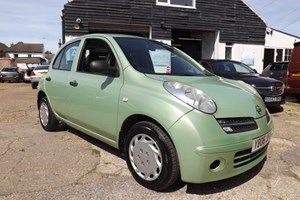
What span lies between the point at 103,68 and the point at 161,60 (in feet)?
2.79

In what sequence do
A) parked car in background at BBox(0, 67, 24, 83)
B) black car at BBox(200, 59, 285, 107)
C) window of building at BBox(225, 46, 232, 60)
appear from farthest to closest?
parked car in background at BBox(0, 67, 24, 83), window of building at BBox(225, 46, 232, 60), black car at BBox(200, 59, 285, 107)

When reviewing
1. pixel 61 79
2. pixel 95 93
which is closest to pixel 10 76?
pixel 61 79

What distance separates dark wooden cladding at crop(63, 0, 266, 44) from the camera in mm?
13477

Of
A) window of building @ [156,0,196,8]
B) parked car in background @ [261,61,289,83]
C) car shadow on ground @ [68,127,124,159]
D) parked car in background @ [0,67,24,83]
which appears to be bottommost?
parked car in background @ [0,67,24,83]

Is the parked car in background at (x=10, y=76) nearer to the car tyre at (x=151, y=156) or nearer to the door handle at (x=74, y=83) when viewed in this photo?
the door handle at (x=74, y=83)

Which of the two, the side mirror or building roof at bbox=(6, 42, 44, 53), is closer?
the side mirror

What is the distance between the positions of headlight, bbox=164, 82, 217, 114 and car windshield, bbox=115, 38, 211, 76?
574 mm

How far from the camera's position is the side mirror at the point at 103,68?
355 cm

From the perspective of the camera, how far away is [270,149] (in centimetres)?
467

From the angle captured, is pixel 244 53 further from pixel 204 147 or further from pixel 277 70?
pixel 204 147

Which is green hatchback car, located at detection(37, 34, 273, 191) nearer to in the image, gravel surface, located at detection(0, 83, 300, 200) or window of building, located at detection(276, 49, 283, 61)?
gravel surface, located at detection(0, 83, 300, 200)

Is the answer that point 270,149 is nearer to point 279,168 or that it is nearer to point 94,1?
point 279,168

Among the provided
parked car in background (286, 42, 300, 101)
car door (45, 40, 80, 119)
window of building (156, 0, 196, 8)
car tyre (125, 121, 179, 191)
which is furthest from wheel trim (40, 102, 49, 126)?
window of building (156, 0, 196, 8)

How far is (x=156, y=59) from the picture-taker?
13.0 ft
